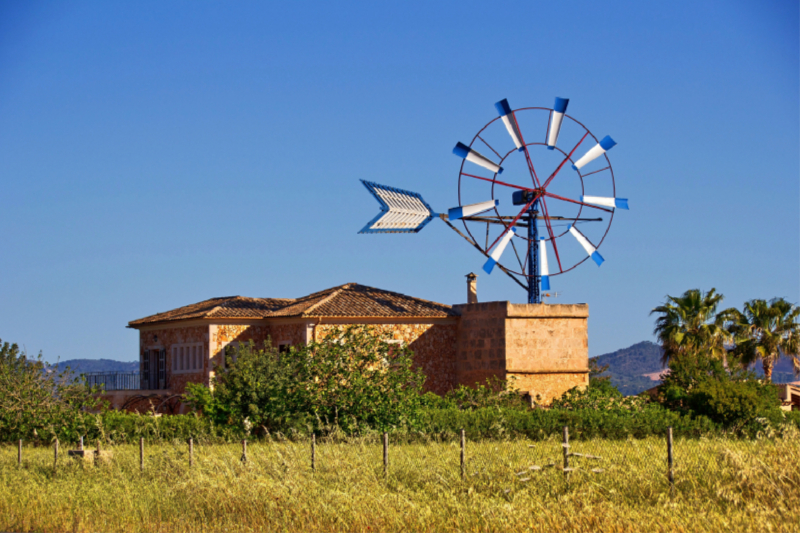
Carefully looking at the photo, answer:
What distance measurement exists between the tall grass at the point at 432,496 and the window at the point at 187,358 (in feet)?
51.9

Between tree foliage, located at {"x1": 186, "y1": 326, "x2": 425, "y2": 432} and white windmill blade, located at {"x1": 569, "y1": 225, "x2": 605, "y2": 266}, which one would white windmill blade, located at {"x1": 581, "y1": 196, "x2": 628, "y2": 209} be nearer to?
white windmill blade, located at {"x1": 569, "y1": 225, "x2": 605, "y2": 266}

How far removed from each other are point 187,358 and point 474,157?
1313 centimetres

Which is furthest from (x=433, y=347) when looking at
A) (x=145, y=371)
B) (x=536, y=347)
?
(x=145, y=371)

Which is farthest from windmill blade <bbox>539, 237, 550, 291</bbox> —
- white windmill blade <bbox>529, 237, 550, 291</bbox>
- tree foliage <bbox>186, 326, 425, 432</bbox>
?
tree foliage <bbox>186, 326, 425, 432</bbox>

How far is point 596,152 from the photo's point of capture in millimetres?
33969

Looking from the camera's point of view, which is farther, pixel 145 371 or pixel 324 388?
pixel 145 371

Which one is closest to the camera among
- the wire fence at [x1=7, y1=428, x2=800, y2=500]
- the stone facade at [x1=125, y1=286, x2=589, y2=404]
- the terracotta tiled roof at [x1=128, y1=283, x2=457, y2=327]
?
the wire fence at [x1=7, y1=428, x2=800, y2=500]

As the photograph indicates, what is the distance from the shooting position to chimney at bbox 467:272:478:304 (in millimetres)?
34366

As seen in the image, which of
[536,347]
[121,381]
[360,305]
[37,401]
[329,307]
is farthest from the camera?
[121,381]

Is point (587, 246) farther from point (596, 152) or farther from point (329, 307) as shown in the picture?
point (329, 307)

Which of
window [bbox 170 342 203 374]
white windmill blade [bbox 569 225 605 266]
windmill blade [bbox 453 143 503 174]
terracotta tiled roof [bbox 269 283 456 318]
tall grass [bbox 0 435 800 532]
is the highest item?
windmill blade [bbox 453 143 503 174]

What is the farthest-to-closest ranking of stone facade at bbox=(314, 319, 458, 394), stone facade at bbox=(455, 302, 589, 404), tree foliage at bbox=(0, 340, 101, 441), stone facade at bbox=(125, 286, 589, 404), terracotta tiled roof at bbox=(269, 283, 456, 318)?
stone facade at bbox=(314, 319, 458, 394) → terracotta tiled roof at bbox=(269, 283, 456, 318) → stone facade at bbox=(125, 286, 589, 404) → stone facade at bbox=(455, 302, 589, 404) → tree foliage at bbox=(0, 340, 101, 441)

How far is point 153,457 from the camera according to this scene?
1831 cm

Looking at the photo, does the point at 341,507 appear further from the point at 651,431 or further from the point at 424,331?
the point at 424,331
